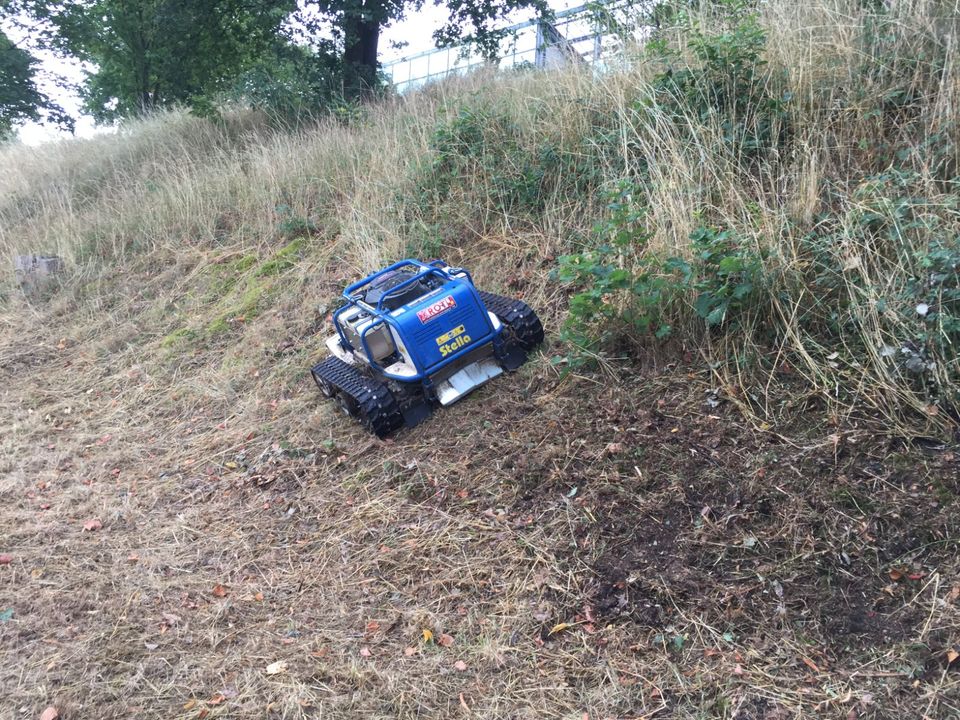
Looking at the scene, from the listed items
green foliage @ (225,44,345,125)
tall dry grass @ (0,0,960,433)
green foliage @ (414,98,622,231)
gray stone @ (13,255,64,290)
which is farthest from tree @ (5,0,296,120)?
green foliage @ (414,98,622,231)

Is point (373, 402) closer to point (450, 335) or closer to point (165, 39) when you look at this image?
point (450, 335)

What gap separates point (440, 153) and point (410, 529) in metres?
3.97

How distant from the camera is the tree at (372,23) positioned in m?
9.70

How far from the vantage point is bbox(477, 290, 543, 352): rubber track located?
4410mm

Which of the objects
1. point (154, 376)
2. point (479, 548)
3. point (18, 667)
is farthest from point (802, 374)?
point (154, 376)

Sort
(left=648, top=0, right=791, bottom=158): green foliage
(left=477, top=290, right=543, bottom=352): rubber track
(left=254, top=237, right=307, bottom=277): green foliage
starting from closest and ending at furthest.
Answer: (left=477, top=290, right=543, bottom=352): rubber track
(left=648, top=0, right=791, bottom=158): green foliage
(left=254, top=237, right=307, bottom=277): green foliage

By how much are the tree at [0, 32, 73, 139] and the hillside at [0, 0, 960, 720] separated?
12671 millimetres

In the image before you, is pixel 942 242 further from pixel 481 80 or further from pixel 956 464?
pixel 481 80

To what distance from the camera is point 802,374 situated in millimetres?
3404

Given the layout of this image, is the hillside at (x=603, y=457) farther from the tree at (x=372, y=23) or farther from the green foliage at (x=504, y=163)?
the tree at (x=372, y=23)

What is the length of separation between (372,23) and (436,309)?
7.40 meters

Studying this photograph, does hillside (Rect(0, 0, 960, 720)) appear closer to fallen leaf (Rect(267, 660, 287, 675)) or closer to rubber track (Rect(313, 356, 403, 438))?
fallen leaf (Rect(267, 660, 287, 675))

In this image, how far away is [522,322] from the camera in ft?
14.5

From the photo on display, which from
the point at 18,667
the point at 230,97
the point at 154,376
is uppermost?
the point at 230,97
